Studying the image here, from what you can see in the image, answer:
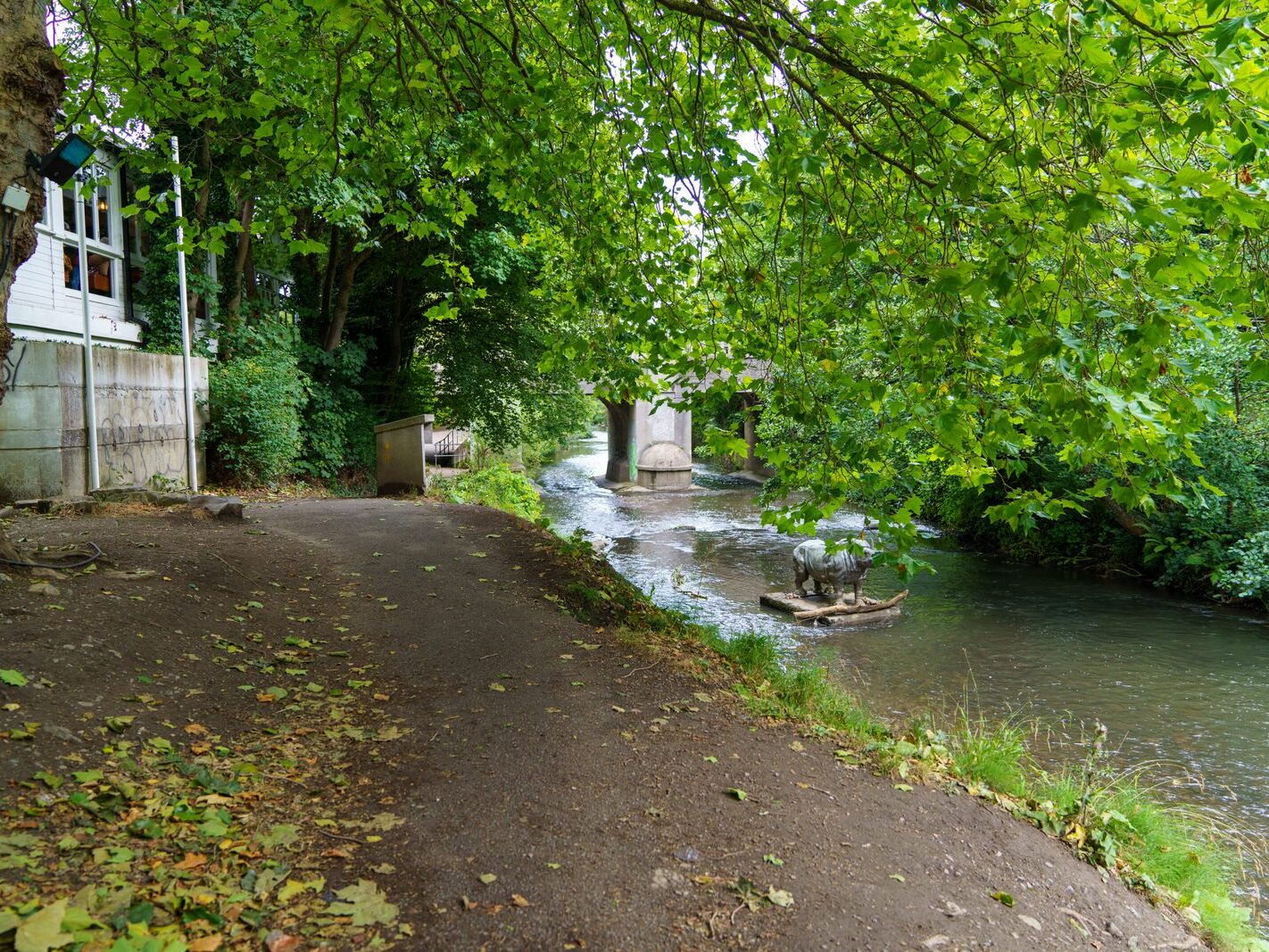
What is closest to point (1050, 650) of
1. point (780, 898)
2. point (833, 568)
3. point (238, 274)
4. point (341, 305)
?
point (833, 568)

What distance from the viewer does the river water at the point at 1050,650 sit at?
8547mm

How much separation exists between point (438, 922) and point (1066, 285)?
4395 millimetres

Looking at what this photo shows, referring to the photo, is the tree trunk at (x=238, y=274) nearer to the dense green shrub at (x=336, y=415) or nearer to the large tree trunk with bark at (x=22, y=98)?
the dense green shrub at (x=336, y=415)

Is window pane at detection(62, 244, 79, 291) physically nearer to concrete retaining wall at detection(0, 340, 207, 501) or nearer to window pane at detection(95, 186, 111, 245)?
window pane at detection(95, 186, 111, 245)

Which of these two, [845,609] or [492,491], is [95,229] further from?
[845,609]

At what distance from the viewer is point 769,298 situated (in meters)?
6.03

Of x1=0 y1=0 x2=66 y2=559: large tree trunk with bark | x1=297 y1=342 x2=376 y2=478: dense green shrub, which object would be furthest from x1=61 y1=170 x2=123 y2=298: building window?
x1=0 y1=0 x2=66 y2=559: large tree trunk with bark

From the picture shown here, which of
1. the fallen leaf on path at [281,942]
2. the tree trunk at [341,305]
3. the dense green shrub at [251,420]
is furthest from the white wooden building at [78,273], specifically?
the fallen leaf on path at [281,942]

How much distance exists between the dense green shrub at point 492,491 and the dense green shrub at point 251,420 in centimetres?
279

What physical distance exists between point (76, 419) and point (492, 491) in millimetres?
7722

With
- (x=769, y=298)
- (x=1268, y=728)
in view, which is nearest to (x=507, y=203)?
(x=769, y=298)

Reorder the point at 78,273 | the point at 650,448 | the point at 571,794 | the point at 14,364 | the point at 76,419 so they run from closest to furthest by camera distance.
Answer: the point at 571,794, the point at 14,364, the point at 76,419, the point at 78,273, the point at 650,448

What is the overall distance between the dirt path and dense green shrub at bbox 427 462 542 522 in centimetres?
870

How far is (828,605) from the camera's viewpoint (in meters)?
13.4
